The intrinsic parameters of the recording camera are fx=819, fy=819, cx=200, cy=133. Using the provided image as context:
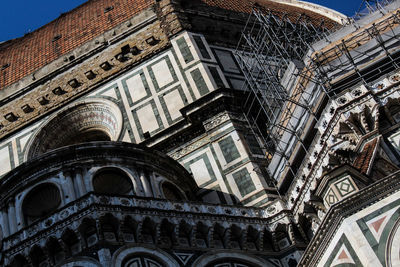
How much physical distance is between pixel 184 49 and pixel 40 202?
867cm

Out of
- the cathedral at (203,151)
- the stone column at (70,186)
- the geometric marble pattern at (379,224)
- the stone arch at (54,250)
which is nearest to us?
the geometric marble pattern at (379,224)

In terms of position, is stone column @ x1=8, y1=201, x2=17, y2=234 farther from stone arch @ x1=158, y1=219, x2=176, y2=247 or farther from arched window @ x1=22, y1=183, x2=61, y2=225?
stone arch @ x1=158, y1=219, x2=176, y2=247

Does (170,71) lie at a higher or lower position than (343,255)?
higher

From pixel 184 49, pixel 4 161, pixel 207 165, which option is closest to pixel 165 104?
pixel 184 49

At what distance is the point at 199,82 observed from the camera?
26312 millimetres

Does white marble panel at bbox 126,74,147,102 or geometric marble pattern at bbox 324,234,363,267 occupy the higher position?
white marble panel at bbox 126,74,147,102

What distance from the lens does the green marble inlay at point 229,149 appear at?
23266 millimetres

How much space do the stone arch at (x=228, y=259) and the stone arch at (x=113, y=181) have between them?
10.0 ft

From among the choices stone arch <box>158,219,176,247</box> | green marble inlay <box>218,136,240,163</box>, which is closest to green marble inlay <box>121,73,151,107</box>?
green marble inlay <box>218,136,240,163</box>

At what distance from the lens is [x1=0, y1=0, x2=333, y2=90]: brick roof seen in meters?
31.9

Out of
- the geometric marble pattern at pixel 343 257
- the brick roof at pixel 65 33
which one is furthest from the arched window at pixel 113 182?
the brick roof at pixel 65 33

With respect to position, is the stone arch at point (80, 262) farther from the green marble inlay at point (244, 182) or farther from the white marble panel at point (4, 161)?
the white marble panel at point (4, 161)

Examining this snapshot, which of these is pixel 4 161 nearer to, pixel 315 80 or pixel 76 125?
pixel 76 125

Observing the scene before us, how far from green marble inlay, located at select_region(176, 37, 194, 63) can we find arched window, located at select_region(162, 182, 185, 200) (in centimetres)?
627
